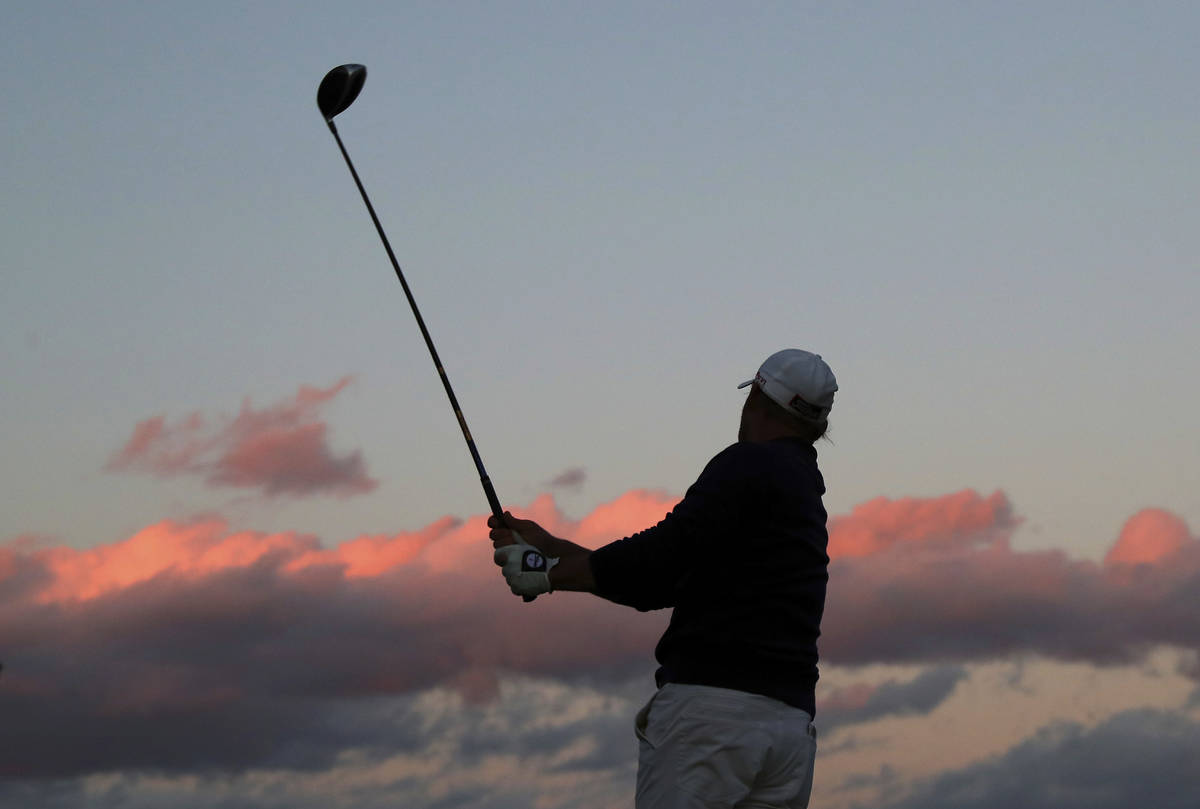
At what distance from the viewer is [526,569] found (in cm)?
851

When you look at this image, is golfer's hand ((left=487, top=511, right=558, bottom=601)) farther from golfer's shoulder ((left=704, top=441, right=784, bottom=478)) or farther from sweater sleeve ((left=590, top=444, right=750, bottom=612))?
golfer's shoulder ((left=704, top=441, right=784, bottom=478))

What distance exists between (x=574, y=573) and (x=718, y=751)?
1264 mm

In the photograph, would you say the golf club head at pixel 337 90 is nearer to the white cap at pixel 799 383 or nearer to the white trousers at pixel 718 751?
the white cap at pixel 799 383

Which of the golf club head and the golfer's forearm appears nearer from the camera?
the golfer's forearm

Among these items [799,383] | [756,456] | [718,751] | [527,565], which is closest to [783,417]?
[799,383]

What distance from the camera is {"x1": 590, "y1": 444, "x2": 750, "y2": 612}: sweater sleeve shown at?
26.3 ft

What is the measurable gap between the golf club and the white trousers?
5.21 feet

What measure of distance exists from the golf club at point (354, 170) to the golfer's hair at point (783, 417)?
1.64m

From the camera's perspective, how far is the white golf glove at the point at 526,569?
333 inches

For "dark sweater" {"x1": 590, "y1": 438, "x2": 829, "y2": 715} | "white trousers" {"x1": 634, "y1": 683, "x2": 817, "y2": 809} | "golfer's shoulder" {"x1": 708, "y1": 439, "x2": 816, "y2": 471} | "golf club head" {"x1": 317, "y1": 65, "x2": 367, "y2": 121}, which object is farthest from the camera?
"golf club head" {"x1": 317, "y1": 65, "x2": 367, "y2": 121}

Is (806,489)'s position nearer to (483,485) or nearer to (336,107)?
(483,485)

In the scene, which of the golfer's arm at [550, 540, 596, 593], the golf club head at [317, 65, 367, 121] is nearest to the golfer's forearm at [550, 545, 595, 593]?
the golfer's arm at [550, 540, 596, 593]

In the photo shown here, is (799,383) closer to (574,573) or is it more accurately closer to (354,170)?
(574,573)

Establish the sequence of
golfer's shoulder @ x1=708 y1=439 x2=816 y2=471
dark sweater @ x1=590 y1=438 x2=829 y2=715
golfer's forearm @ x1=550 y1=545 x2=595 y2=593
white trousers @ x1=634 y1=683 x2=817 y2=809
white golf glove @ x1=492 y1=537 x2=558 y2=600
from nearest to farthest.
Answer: white trousers @ x1=634 y1=683 x2=817 y2=809
dark sweater @ x1=590 y1=438 x2=829 y2=715
golfer's shoulder @ x1=708 y1=439 x2=816 y2=471
golfer's forearm @ x1=550 y1=545 x2=595 y2=593
white golf glove @ x1=492 y1=537 x2=558 y2=600
